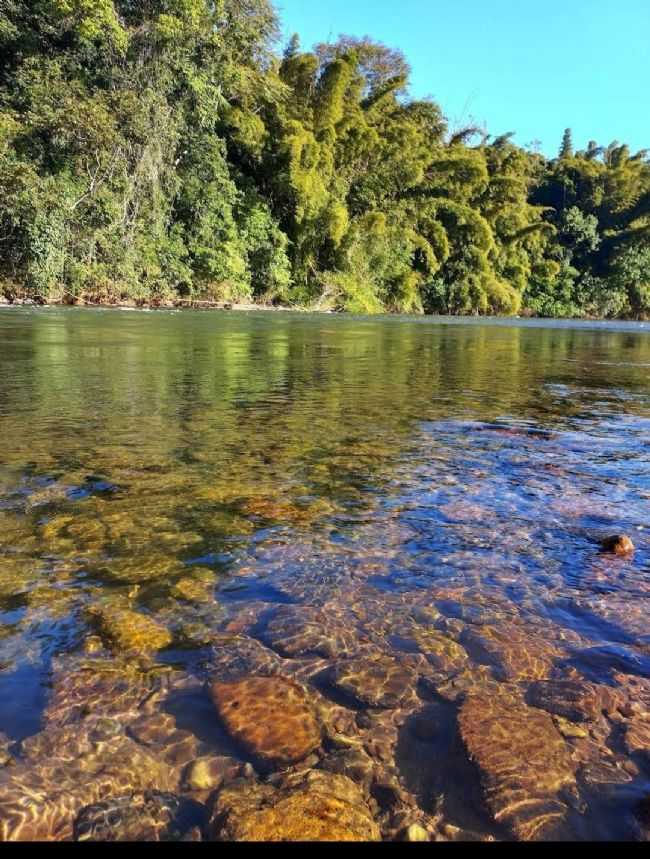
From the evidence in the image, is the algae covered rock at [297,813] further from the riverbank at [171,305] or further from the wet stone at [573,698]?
the riverbank at [171,305]

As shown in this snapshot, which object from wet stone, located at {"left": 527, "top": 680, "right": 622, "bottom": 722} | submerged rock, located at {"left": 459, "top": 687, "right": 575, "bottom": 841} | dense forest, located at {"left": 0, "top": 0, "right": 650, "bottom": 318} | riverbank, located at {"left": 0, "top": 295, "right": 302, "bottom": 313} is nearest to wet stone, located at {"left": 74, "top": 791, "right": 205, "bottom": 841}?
submerged rock, located at {"left": 459, "top": 687, "right": 575, "bottom": 841}

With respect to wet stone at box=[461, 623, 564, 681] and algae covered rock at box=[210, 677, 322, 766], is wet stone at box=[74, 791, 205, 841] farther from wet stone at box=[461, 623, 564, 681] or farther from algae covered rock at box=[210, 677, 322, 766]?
wet stone at box=[461, 623, 564, 681]

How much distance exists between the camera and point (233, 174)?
96.5ft

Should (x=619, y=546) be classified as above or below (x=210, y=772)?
above

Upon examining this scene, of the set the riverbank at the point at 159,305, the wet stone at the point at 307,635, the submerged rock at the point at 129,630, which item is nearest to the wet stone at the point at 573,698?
the wet stone at the point at 307,635

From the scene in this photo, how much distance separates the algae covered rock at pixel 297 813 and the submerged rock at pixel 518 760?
346mm

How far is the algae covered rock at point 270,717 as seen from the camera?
5.52 ft

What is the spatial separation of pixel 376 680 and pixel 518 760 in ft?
1.61

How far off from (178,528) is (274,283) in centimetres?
2908

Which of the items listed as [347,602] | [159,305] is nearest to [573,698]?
[347,602]

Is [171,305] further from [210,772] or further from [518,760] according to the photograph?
[518,760]

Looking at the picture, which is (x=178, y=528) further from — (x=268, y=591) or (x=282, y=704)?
(x=282, y=704)

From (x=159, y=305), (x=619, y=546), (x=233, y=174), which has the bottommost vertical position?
(x=619, y=546)

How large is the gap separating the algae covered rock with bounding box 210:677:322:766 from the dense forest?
22126mm
